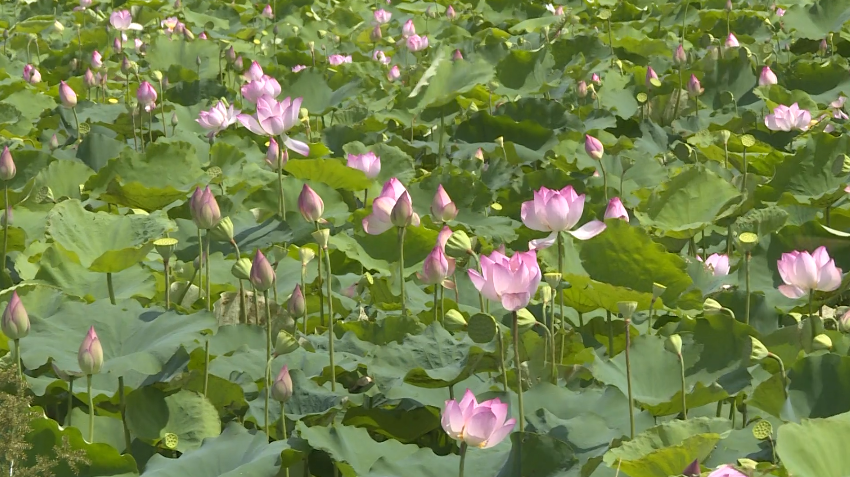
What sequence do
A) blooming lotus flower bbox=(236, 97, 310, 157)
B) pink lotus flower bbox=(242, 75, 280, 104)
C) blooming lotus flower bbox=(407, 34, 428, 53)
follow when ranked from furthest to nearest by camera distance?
1. blooming lotus flower bbox=(407, 34, 428, 53)
2. pink lotus flower bbox=(242, 75, 280, 104)
3. blooming lotus flower bbox=(236, 97, 310, 157)

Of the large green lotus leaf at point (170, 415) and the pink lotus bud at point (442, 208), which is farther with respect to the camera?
the pink lotus bud at point (442, 208)

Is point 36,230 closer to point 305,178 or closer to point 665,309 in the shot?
point 305,178

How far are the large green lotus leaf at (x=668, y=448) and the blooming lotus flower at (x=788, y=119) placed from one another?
1.92 metres

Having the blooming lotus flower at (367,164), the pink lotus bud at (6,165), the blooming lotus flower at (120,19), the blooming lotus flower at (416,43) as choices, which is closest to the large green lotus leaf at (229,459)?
the pink lotus bud at (6,165)

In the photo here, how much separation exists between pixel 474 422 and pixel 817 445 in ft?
1.35

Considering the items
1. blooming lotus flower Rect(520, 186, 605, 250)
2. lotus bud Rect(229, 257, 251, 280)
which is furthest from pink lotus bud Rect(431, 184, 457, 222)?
lotus bud Rect(229, 257, 251, 280)

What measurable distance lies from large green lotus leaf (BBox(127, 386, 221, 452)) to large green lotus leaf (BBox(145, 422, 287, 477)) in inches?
6.5

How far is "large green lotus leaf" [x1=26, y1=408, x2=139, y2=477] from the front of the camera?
1517 mm

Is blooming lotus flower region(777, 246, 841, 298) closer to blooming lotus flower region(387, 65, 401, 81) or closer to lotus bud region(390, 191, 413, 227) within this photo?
lotus bud region(390, 191, 413, 227)

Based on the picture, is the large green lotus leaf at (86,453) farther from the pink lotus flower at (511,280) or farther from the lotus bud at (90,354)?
the pink lotus flower at (511,280)

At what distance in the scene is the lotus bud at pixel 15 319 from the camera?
1621mm

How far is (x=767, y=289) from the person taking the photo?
2314 millimetres

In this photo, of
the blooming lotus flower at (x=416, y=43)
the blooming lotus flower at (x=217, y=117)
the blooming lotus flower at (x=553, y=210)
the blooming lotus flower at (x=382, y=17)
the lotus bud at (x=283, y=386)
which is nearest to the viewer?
the lotus bud at (x=283, y=386)

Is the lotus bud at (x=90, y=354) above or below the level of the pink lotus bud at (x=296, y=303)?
above
